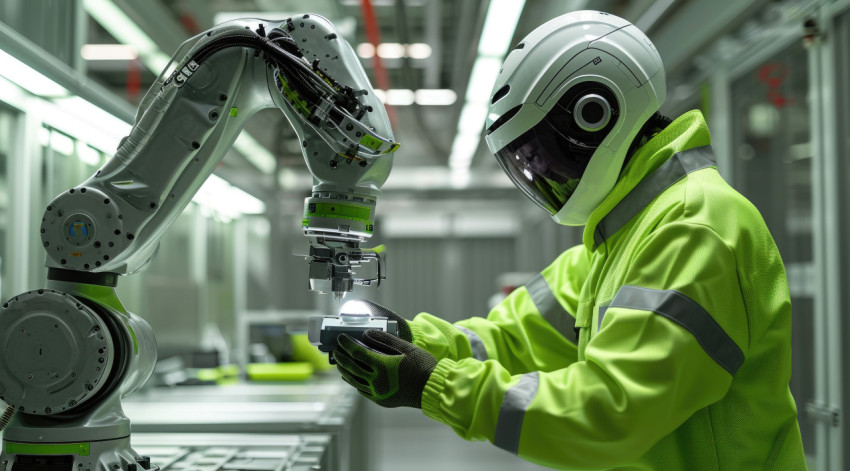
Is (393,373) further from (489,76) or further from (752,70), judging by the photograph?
(489,76)

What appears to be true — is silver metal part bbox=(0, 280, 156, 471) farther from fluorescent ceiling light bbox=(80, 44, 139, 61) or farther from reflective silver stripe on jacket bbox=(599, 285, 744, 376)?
fluorescent ceiling light bbox=(80, 44, 139, 61)

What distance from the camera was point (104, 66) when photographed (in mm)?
7363

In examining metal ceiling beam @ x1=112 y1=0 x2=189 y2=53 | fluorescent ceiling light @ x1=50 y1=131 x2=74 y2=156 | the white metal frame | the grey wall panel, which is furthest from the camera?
the grey wall panel

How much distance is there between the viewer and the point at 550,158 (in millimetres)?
1603

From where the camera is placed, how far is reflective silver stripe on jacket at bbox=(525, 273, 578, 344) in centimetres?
190

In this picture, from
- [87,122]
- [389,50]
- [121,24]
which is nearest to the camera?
[87,122]

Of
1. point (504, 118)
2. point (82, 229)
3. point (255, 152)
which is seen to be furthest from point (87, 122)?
point (255, 152)

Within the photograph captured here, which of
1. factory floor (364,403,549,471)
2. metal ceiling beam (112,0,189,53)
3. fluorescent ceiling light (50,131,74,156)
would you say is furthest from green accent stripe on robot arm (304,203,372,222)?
factory floor (364,403,549,471)

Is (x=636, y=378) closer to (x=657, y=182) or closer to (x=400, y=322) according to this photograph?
(x=657, y=182)

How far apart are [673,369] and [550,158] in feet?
1.95

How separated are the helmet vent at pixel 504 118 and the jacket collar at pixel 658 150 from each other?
298mm

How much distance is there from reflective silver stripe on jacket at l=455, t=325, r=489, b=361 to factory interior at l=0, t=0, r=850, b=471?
42cm

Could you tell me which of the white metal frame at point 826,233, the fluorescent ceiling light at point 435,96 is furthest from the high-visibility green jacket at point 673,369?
the fluorescent ceiling light at point 435,96

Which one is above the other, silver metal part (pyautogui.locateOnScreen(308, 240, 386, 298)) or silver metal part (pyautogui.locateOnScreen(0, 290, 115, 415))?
silver metal part (pyautogui.locateOnScreen(308, 240, 386, 298))
